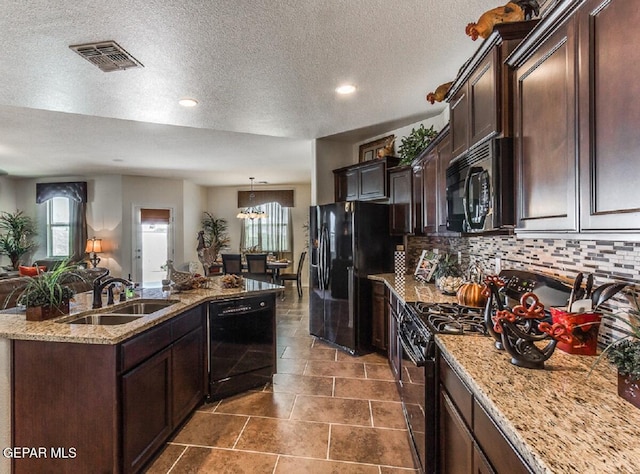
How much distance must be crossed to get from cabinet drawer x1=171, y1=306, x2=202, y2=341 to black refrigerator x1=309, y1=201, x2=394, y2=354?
173 cm

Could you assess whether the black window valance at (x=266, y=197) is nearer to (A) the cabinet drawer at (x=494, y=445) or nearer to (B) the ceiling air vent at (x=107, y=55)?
(B) the ceiling air vent at (x=107, y=55)

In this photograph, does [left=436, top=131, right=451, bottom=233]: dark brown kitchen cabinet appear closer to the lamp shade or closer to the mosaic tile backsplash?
the mosaic tile backsplash

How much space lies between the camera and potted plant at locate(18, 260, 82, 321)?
1916 millimetres

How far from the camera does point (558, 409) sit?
3.06ft

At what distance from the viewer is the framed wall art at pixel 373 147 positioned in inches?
165

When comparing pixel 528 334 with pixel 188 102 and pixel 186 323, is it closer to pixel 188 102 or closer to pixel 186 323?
pixel 186 323

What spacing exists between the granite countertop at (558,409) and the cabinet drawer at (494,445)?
0.03m

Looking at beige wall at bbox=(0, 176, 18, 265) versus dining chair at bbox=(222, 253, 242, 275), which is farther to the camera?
beige wall at bbox=(0, 176, 18, 265)

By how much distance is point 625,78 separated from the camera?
0.89 m

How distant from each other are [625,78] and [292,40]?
70.0 inches

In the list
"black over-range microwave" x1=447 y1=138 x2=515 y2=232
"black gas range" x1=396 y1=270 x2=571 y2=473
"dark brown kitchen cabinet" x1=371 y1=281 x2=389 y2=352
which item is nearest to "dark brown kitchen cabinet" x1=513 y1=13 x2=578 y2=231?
"black over-range microwave" x1=447 y1=138 x2=515 y2=232

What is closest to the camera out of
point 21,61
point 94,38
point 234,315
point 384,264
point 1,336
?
point 1,336

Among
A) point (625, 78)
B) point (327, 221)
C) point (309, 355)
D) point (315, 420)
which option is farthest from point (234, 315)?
point (625, 78)

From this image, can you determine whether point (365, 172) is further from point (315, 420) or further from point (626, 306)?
point (626, 306)
